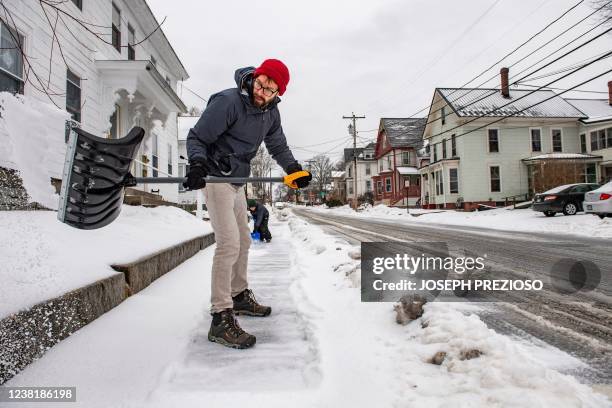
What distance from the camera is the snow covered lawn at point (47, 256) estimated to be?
6.14ft

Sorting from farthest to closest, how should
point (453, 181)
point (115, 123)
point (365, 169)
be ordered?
point (365, 169), point (453, 181), point (115, 123)

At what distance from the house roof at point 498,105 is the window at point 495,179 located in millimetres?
3632

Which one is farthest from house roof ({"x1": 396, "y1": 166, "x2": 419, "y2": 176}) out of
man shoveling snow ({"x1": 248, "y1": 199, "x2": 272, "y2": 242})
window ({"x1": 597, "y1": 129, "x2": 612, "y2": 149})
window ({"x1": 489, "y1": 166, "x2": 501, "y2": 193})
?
man shoveling snow ({"x1": 248, "y1": 199, "x2": 272, "y2": 242})

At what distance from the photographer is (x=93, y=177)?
243 cm

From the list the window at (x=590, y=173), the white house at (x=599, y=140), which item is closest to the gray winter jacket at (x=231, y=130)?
the white house at (x=599, y=140)

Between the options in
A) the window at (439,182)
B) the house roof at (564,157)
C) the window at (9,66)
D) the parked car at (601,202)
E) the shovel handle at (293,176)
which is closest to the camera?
the shovel handle at (293,176)

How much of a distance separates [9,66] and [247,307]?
18.8 feet

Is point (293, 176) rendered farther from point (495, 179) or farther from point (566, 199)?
point (495, 179)

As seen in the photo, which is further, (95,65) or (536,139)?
(536,139)

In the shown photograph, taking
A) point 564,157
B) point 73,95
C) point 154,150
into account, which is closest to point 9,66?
point 73,95

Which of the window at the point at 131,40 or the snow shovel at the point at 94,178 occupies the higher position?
the window at the point at 131,40

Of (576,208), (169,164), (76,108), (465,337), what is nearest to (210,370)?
(465,337)

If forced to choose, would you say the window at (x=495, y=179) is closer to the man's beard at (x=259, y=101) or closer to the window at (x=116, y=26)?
the window at (x=116, y=26)

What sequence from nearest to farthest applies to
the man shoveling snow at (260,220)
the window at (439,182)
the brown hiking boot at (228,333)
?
the brown hiking boot at (228,333), the man shoveling snow at (260,220), the window at (439,182)
